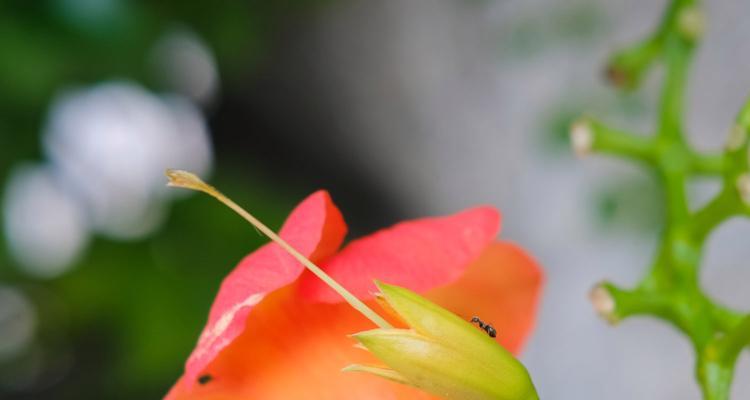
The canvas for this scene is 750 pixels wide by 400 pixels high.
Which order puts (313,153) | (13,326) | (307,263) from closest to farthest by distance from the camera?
(307,263) < (13,326) < (313,153)

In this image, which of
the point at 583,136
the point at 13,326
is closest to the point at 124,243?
the point at 13,326

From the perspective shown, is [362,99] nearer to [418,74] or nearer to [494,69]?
[418,74]

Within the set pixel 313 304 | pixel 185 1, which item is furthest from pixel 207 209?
pixel 313 304

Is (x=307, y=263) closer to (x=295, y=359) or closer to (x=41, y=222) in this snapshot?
(x=295, y=359)

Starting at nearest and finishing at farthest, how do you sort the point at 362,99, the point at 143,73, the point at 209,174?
the point at 143,73, the point at 209,174, the point at 362,99

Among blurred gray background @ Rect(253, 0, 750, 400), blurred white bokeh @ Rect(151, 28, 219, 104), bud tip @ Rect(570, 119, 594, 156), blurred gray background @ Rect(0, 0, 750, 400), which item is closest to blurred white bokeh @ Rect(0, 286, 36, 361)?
blurred gray background @ Rect(0, 0, 750, 400)

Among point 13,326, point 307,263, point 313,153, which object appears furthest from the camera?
point 313,153

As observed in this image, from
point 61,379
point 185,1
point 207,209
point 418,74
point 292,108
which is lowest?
point 61,379

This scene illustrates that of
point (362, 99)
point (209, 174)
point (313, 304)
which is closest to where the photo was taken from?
point (313, 304)
